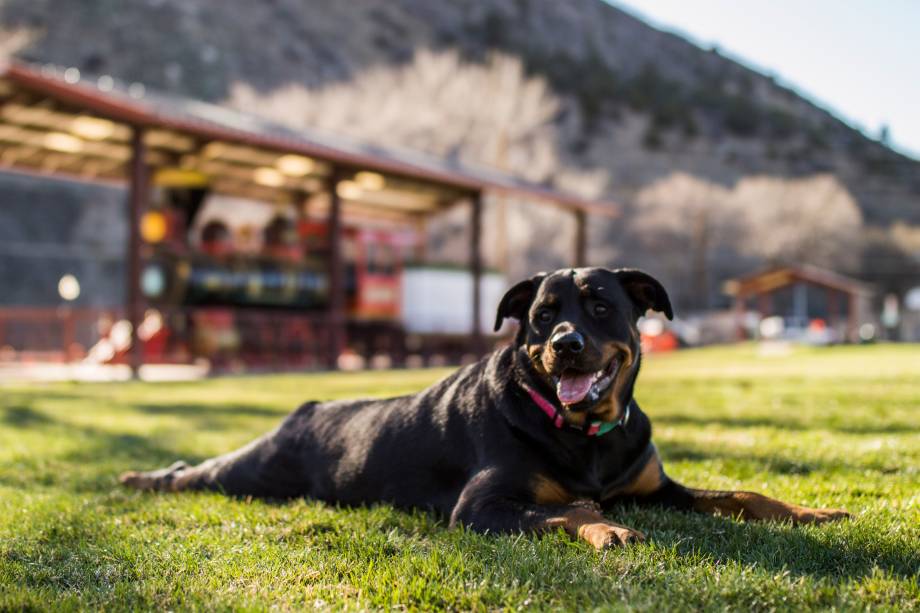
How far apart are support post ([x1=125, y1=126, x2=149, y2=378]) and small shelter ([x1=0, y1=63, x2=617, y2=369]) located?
0.02 m

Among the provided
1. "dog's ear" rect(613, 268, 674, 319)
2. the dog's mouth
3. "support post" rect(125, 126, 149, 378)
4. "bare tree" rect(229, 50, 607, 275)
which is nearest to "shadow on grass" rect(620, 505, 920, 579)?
the dog's mouth

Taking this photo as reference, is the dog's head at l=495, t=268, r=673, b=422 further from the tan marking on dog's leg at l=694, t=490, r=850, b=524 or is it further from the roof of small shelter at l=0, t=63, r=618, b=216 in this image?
the roof of small shelter at l=0, t=63, r=618, b=216

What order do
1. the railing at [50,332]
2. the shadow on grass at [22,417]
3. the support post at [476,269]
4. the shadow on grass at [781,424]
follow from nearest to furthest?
the shadow on grass at [781,424] < the shadow on grass at [22,417] < the railing at [50,332] < the support post at [476,269]

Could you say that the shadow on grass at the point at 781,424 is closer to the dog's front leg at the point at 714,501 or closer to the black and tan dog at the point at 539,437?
the dog's front leg at the point at 714,501

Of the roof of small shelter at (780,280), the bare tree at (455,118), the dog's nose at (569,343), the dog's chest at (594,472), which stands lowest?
the dog's chest at (594,472)

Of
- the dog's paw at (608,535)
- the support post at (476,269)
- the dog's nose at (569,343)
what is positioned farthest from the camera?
the support post at (476,269)

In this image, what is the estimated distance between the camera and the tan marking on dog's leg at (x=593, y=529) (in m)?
2.93

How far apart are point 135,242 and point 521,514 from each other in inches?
561

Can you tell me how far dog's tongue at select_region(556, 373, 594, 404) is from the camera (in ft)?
11.4

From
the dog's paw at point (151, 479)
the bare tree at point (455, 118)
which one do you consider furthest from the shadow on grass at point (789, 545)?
the bare tree at point (455, 118)

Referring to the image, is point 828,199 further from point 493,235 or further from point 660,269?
point 493,235

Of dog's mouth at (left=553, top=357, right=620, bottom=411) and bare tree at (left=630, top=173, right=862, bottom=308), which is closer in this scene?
dog's mouth at (left=553, top=357, right=620, bottom=411)

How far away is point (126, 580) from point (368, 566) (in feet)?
2.46

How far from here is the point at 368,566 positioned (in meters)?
2.91
